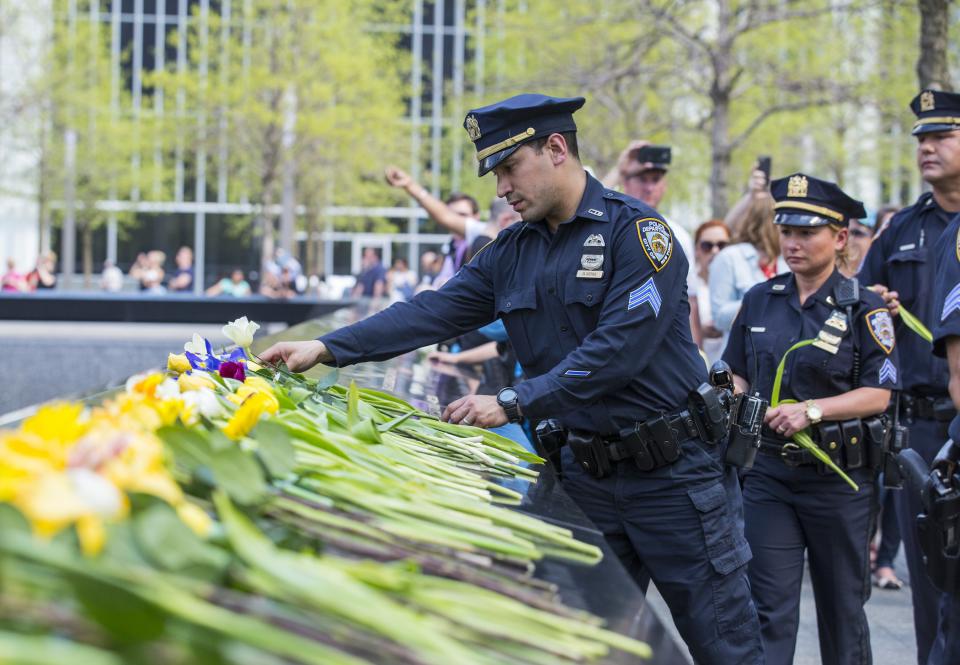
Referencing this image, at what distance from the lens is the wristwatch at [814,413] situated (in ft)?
16.2

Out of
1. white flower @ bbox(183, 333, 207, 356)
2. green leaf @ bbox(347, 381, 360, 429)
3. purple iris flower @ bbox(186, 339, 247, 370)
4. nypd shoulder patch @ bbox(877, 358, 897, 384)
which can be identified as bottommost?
nypd shoulder patch @ bbox(877, 358, 897, 384)

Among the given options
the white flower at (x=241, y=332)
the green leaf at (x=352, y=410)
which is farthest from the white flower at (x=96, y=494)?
the white flower at (x=241, y=332)

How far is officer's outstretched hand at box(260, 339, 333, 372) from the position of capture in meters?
3.97

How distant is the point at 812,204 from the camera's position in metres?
5.14

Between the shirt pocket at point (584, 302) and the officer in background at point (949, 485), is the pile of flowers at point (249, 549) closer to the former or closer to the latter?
the shirt pocket at point (584, 302)

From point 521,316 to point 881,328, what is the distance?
1673mm

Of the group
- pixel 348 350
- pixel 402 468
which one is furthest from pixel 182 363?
pixel 348 350

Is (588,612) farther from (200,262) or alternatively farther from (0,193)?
(200,262)

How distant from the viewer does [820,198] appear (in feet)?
16.9

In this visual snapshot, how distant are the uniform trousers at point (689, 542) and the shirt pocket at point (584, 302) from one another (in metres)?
0.43

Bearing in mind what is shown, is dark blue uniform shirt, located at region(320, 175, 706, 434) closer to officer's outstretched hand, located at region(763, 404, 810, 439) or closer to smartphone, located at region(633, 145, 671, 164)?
officer's outstretched hand, located at region(763, 404, 810, 439)

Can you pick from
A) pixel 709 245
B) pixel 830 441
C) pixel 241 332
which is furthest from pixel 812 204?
pixel 709 245

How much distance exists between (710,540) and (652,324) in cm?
68

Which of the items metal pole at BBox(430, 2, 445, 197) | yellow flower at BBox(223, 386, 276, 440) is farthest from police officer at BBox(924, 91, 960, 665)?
metal pole at BBox(430, 2, 445, 197)
